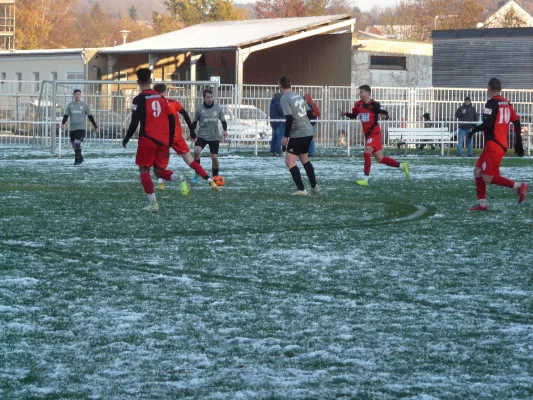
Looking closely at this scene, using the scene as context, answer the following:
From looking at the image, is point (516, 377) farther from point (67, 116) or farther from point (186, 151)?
point (67, 116)

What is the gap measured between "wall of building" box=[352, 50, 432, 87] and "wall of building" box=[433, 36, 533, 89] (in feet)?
3.57

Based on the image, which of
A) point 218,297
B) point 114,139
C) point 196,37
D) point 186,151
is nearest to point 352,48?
point 196,37

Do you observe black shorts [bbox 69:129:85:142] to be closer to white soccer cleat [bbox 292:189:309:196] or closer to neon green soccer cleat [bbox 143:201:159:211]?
white soccer cleat [bbox 292:189:309:196]

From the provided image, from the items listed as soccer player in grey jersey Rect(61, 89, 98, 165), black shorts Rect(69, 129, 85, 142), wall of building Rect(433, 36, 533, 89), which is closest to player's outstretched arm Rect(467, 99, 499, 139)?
soccer player in grey jersey Rect(61, 89, 98, 165)

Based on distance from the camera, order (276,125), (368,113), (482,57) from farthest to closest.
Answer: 1. (482,57)
2. (276,125)
3. (368,113)

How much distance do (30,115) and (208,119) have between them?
1565 centimetres

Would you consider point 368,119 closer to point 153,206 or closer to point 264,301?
point 153,206

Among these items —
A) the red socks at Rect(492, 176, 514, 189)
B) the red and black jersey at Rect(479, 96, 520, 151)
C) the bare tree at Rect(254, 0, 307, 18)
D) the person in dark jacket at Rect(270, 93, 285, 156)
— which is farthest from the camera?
the bare tree at Rect(254, 0, 307, 18)

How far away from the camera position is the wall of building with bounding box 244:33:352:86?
161 feet

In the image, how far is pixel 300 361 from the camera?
19.4 ft

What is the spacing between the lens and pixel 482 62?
47.8 m

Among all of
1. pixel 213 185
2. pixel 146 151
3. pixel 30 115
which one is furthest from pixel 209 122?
pixel 30 115

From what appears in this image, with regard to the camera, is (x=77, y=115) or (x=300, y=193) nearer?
(x=300, y=193)

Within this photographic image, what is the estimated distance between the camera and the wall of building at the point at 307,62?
161 ft
